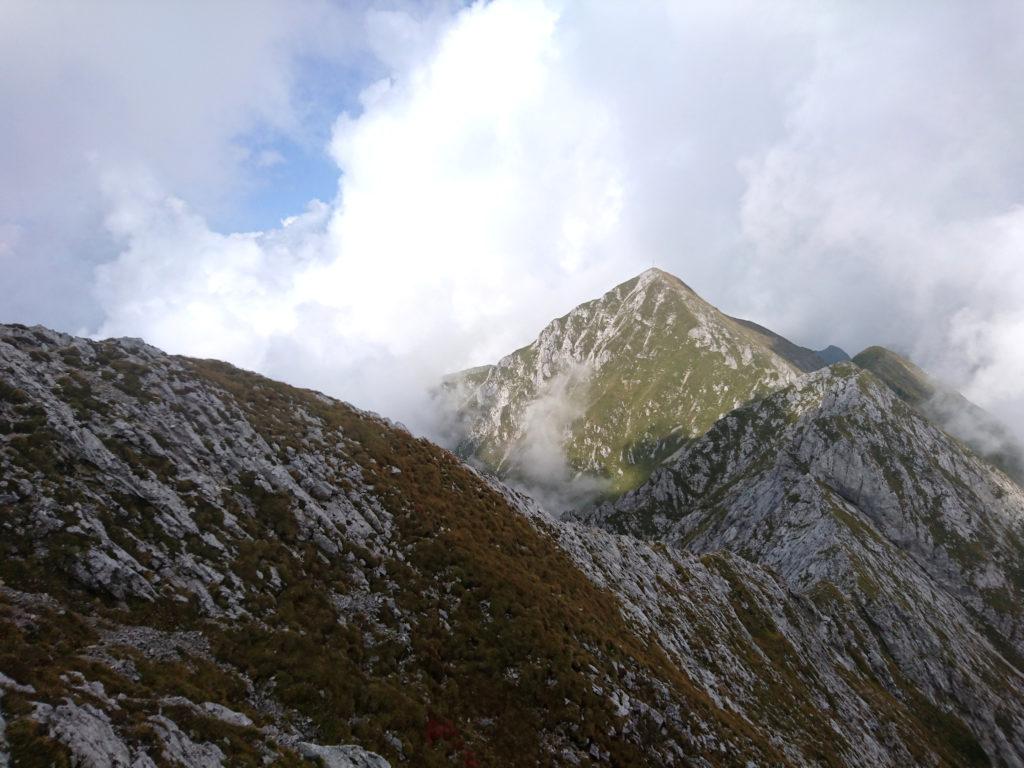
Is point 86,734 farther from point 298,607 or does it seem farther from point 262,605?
point 298,607

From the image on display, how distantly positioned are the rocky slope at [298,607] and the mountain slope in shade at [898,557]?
75093 mm

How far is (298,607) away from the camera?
27297 mm

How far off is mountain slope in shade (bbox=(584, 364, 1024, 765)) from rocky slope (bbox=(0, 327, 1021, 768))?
7509cm

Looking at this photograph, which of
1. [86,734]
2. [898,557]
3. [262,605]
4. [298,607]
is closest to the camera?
[86,734]

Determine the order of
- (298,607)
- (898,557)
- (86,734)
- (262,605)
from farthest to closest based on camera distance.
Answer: (898,557) → (298,607) → (262,605) → (86,734)

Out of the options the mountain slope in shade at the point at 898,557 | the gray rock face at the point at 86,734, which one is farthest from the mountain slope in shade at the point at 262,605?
the mountain slope in shade at the point at 898,557

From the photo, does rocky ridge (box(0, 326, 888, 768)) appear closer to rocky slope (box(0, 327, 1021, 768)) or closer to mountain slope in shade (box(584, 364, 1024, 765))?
rocky slope (box(0, 327, 1021, 768))

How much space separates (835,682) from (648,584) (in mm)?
37469

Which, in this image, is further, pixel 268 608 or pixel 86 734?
pixel 268 608

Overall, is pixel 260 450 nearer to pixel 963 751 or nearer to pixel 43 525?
pixel 43 525

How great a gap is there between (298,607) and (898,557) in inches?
7100

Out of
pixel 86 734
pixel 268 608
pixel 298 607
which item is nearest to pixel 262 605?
pixel 268 608

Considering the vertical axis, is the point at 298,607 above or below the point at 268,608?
above

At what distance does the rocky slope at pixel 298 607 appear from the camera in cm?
1828
